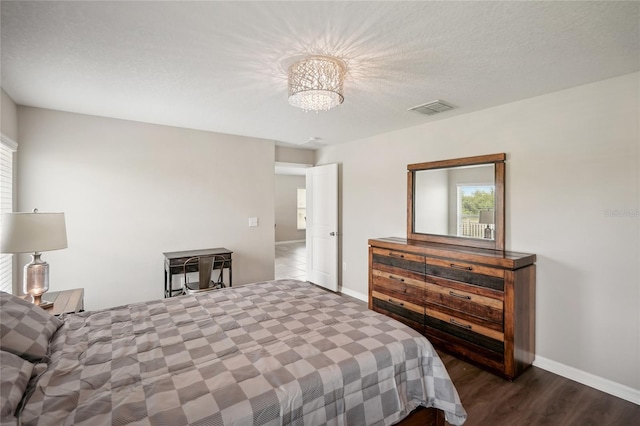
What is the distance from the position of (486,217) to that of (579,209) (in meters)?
0.74

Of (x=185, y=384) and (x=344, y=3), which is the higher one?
(x=344, y=3)

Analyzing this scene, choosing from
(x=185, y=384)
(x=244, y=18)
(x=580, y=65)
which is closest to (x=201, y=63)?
(x=244, y=18)

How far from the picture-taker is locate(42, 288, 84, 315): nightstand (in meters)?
2.22

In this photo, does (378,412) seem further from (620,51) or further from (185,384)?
(620,51)

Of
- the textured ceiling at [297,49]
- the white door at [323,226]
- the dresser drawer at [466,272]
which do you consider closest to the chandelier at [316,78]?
the textured ceiling at [297,49]

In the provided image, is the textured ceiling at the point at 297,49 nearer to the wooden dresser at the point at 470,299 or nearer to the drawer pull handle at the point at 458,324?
the wooden dresser at the point at 470,299

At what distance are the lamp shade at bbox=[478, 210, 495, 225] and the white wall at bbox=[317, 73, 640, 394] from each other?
0.16 m

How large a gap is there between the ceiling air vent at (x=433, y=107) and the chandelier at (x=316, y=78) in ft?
4.06

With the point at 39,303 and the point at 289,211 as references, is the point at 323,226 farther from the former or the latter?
the point at 289,211

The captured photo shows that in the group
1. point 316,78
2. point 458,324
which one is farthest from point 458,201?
point 316,78

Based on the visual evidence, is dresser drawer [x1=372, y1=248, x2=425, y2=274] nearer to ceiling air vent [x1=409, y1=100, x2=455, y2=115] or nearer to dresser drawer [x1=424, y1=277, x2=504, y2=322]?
dresser drawer [x1=424, y1=277, x2=504, y2=322]

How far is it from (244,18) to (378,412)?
2174 mm

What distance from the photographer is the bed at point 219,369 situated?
1.15m

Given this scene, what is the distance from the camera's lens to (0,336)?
1.34m
